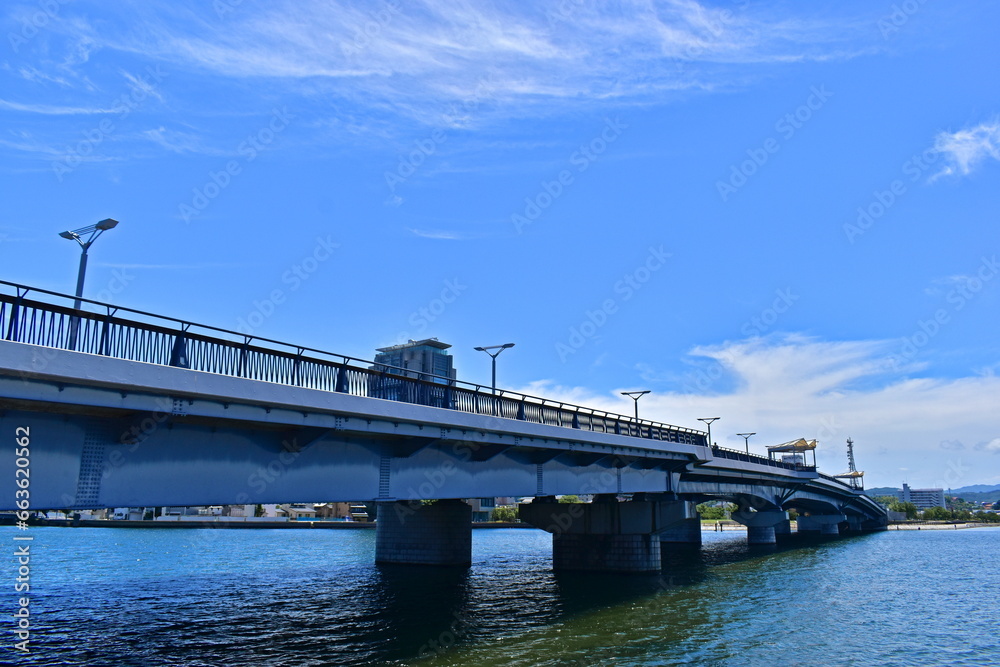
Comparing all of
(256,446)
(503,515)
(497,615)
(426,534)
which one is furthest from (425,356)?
(503,515)

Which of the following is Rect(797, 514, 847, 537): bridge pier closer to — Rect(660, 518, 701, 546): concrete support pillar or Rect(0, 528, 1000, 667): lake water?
Rect(660, 518, 701, 546): concrete support pillar

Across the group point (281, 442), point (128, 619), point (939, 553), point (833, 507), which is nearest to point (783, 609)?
point (281, 442)

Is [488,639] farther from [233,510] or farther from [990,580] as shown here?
[233,510]

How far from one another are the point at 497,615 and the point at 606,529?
17.8 meters

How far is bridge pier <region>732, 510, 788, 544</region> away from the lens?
9112cm

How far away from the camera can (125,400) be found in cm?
1477

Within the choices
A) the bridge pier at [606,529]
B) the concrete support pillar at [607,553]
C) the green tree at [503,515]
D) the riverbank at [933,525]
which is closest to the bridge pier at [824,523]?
the riverbank at [933,525]

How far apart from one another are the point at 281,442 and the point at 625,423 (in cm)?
2347

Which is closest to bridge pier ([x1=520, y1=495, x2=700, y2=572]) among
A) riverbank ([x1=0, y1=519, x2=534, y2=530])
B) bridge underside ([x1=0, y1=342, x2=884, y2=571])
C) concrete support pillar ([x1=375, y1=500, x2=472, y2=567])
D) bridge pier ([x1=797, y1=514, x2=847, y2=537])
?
bridge underside ([x1=0, y1=342, x2=884, y2=571])

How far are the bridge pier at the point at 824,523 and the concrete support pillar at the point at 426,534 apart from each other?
3564 inches

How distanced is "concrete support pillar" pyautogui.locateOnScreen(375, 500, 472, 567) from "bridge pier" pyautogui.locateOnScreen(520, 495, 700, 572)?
7.41 m

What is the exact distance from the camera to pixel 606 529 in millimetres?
46156

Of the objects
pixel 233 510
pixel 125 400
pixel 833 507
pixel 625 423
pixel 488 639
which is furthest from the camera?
pixel 233 510

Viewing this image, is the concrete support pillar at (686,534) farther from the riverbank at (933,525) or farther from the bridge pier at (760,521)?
the riverbank at (933,525)
